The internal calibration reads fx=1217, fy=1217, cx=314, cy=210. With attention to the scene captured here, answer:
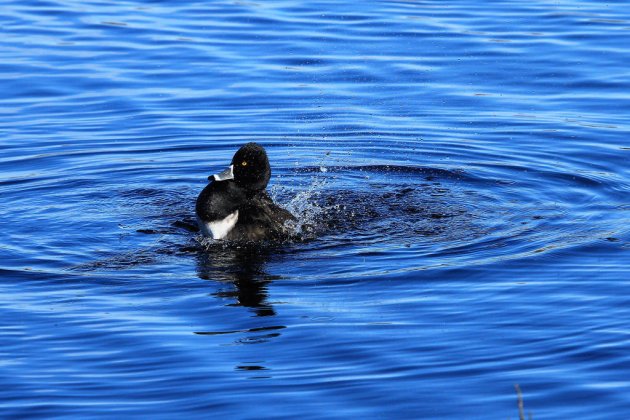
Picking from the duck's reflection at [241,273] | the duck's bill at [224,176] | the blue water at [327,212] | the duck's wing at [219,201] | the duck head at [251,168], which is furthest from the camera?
the duck head at [251,168]

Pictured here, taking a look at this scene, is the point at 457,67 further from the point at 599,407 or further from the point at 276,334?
the point at 599,407

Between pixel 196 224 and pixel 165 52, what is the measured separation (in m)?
7.64

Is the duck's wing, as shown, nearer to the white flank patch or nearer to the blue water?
the white flank patch

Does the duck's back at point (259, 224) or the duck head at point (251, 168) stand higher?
the duck head at point (251, 168)

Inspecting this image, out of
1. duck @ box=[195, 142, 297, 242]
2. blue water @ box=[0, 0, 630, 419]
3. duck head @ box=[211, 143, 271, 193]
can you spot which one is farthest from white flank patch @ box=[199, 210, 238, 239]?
duck head @ box=[211, 143, 271, 193]

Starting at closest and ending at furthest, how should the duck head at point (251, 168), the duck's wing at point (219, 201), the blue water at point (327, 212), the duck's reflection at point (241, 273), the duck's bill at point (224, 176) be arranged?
1. the blue water at point (327, 212)
2. the duck's reflection at point (241, 273)
3. the duck's wing at point (219, 201)
4. the duck's bill at point (224, 176)
5. the duck head at point (251, 168)

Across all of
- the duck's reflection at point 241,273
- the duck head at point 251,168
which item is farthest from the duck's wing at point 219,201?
the duck's reflection at point 241,273

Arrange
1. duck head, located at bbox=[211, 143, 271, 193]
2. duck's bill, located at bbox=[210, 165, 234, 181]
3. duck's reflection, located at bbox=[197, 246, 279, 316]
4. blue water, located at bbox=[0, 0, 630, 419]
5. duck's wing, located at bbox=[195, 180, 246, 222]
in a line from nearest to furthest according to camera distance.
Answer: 1. blue water, located at bbox=[0, 0, 630, 419]
2. duck's reflection, located at bbox=[197, 246, 279, 316]
3. duck's wing, located at bbox=[195, 180, 246, 222]
4. duck's bill, located at bbox=[210, 165, 234, 181]
5. duck head, located at bbox=[211, 143, 271, 193]

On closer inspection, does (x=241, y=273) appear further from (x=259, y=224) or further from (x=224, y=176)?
(x=224, y=176)

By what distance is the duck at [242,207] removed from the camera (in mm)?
10938

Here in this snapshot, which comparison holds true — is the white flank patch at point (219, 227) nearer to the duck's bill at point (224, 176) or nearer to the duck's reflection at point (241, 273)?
the duck's reflection at point (241, 273)

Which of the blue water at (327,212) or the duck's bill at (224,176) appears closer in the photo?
the blue water at (327,212)

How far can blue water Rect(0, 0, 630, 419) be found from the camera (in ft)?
25.6

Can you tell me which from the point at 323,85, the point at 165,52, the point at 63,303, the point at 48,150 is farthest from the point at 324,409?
the point at 165,52
